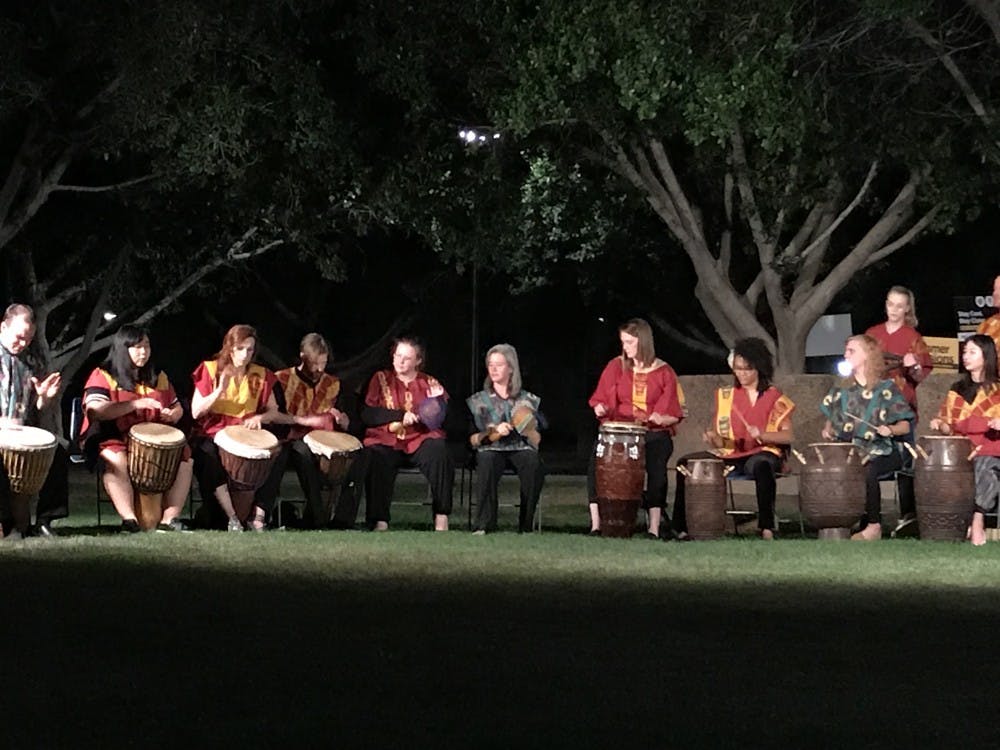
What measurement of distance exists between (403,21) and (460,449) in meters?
16.5

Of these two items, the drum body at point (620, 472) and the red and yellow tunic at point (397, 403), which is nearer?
the drum body at point (620, 472)

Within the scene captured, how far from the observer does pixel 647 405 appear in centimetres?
1361

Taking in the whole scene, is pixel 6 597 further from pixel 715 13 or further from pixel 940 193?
pixel 940 193

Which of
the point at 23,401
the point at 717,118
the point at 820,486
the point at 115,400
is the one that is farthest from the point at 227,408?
the point at 717,118

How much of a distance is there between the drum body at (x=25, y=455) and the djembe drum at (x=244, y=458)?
135 centimetres

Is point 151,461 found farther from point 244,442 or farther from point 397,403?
point 397,403

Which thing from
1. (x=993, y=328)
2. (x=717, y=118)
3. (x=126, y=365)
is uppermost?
(x=717, y=118)

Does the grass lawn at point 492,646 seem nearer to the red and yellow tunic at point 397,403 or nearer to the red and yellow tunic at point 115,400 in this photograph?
the red and yellow tunic at point 115,400

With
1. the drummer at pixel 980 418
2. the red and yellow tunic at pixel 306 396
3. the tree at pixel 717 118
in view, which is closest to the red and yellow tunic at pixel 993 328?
the drummer at pixel 980 418

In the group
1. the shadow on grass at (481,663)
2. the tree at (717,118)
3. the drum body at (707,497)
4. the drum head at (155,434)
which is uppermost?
the tree at (717,118)

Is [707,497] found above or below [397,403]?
below

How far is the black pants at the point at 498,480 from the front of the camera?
44.3ft

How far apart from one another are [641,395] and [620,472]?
0.73m

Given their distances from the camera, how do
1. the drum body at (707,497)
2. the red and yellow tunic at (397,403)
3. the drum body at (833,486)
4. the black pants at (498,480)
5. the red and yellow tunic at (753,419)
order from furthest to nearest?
1. the red and yellow tunic at (397,403)
2. the black pants at (498,480)
3. the red and yellow tunic at (753,419)
4. the drum body at (707,497)
5. the drum body at (833,486)
